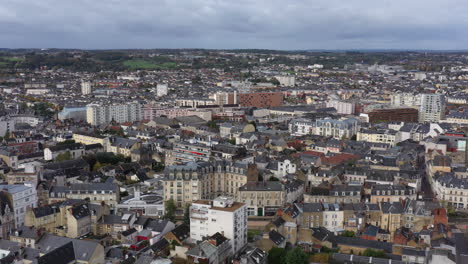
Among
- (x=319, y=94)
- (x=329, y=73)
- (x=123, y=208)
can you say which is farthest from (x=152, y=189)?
(x=329, y=73)

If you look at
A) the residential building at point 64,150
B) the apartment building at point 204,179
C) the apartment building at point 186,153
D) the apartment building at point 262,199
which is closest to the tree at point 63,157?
the residential building at point 64,150

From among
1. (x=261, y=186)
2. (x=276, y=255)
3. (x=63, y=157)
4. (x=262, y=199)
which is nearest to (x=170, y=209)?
(x=262, y=199)

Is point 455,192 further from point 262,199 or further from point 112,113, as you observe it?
point 112,113

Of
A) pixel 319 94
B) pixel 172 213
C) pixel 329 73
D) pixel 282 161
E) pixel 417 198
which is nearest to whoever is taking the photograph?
pixel 172 213

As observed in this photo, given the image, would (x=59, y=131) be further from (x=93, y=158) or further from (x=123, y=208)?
(x=123, y=208)

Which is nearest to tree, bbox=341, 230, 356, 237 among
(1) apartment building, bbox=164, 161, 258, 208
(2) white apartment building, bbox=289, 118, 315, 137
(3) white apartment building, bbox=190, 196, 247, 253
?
(3) white apartment building, bbox=190, 196, 247, 253

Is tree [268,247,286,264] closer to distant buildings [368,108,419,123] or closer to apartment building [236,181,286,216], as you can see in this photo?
apartment building [236,181,286,216]
